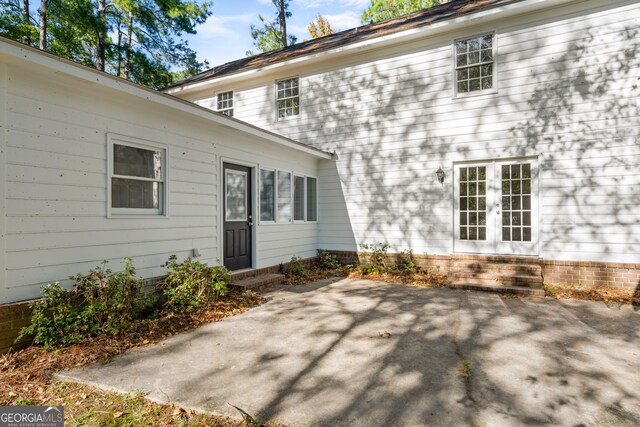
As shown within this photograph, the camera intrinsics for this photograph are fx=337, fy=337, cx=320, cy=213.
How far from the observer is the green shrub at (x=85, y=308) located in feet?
12.0

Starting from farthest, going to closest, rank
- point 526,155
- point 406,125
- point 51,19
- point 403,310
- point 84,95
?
point 51,19 < point 406,125 < point 526,155 < point 403,310 < point 84,95

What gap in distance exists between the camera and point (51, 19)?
1461 centimetres

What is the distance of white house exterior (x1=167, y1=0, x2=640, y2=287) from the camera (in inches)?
256

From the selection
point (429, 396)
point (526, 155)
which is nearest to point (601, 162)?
point (526, 155)

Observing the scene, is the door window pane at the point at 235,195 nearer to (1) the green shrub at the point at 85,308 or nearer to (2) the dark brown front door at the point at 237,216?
(2) the dark brown front door at the point at 237,216

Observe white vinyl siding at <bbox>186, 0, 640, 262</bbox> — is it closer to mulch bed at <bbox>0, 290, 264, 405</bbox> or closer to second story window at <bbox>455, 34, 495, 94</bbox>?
second story window at <bbox>455, 34, 495, 94</bbox>

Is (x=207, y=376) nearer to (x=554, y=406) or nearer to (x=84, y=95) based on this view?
(x=554, y=406)

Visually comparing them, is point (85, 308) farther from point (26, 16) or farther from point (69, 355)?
point (26, 16)

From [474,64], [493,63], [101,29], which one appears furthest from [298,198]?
[101,29]

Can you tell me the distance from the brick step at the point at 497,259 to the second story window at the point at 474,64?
3.76m

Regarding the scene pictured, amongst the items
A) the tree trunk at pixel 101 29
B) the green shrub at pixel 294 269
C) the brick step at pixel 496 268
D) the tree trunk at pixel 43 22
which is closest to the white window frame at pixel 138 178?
the green shrub at pixel 294 269

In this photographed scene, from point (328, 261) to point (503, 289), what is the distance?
425 centimetres

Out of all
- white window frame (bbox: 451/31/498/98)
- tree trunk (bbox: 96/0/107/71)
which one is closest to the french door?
white window frame (bbox: 451/31/498/98)

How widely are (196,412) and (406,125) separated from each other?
759 cm
